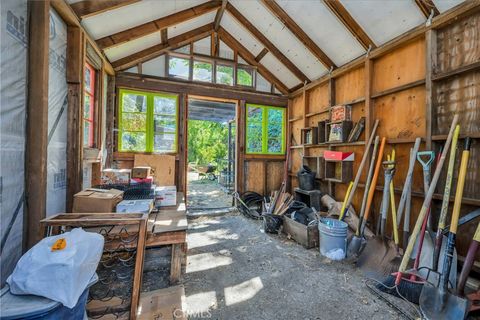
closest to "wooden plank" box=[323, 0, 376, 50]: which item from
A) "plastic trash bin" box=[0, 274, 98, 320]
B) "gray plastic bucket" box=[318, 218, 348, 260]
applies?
"gray plastic bucket" box=[318, 218, 348, 260]

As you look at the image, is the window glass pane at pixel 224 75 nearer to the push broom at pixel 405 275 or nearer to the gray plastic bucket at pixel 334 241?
the gray plastic bucket at pixel 334 241

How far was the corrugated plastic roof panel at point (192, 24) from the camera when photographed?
12.7 ft

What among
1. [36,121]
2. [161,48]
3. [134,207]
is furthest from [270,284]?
[161,48]

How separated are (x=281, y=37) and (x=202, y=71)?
5.60 feet

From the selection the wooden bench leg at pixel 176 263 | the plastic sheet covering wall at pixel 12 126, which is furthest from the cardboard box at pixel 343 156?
the plastic sheet covering wall at pixel 12 126

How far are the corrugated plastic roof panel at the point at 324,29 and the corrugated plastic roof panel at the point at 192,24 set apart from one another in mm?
1460

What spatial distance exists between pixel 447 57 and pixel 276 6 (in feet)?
7.48

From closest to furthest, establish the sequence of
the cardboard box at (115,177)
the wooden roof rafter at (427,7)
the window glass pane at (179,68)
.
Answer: the wooden roof rafter at (427,7), the cardboard box at (115,177), the window glass pane at (179,68)

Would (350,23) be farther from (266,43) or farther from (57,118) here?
(57,118)

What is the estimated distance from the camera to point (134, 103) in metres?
4.05

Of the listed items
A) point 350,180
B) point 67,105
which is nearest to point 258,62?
point 350,180

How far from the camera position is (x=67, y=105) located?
2291 millimetres

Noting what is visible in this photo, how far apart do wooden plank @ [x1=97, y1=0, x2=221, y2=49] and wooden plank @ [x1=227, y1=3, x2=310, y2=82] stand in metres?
0.36

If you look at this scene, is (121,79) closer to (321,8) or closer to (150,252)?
(150,252)
